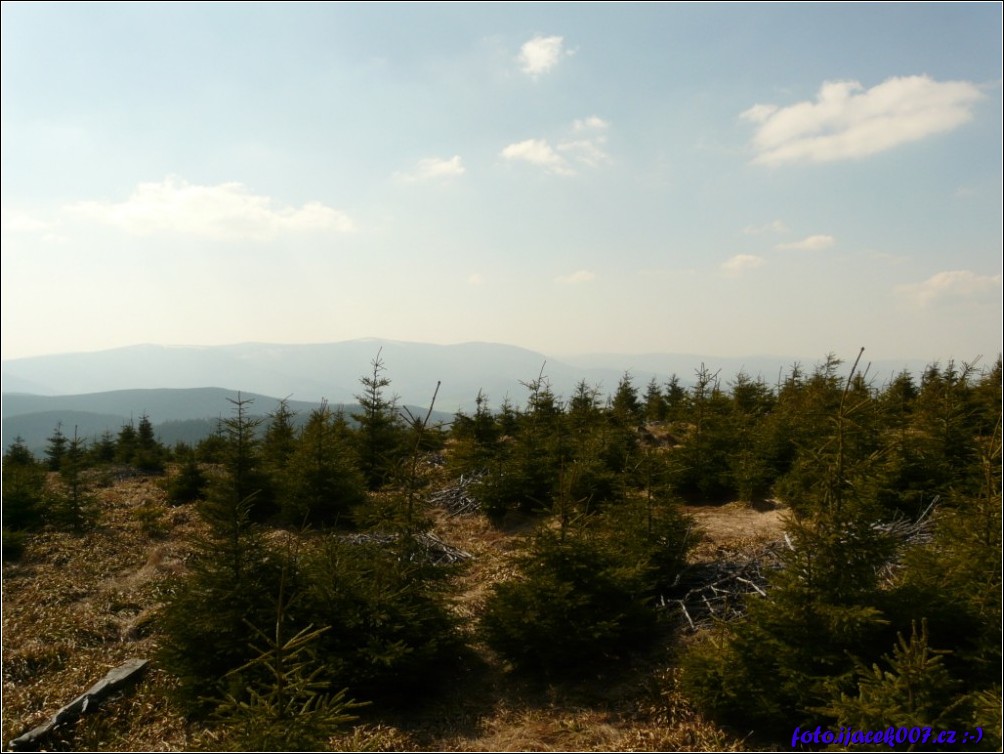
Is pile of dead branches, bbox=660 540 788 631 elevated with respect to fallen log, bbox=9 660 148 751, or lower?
elevated

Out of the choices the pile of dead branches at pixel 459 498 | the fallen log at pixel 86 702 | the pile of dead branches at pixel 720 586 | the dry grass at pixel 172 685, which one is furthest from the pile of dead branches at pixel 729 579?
the fallen log at pixel 86 702

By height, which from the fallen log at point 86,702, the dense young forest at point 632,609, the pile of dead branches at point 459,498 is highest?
the dense young forest at point 632,609

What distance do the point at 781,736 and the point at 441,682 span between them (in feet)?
15.5

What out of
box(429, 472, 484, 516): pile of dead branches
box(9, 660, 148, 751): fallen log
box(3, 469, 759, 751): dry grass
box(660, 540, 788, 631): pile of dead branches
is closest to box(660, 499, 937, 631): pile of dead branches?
box(660, 540, 788, 631): pile of dead branches

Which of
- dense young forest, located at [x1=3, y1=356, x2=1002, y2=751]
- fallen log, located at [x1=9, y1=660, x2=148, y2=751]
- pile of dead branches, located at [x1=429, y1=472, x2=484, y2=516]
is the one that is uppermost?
dense young forest, located at [x1=3, y1=356, x2=1002, y2=751]

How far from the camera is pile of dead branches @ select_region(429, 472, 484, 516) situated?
16.7 m

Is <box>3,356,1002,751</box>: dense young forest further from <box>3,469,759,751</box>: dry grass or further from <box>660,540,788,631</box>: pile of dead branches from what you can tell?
<box>3,469,759,751</box>: dry grass

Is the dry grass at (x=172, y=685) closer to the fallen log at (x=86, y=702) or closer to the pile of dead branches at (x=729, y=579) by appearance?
the fallen log at (x=86, y=702)

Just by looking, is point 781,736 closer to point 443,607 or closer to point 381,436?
point 443,607

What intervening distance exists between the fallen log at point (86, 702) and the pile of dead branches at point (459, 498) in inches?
353

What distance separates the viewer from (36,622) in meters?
10.7

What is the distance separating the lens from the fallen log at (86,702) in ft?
24.2

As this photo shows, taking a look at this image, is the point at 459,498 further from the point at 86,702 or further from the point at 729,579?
the point at 86,702

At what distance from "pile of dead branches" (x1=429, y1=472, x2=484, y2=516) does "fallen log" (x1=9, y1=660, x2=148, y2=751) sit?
8958 millimetres
